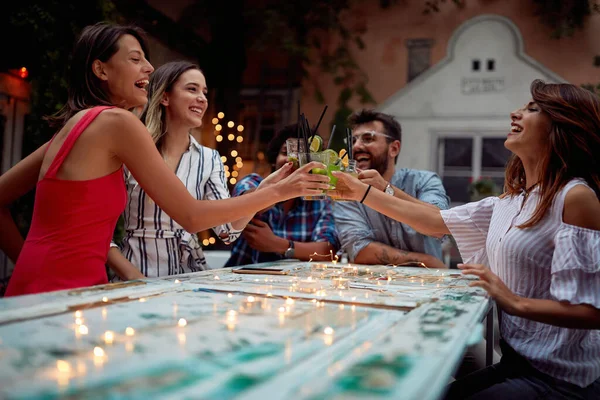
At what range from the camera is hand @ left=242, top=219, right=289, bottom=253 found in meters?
2.99

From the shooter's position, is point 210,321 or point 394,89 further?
point 394,89

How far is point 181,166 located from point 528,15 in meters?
7.64

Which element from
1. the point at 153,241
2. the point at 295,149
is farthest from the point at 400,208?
the point at 153,241

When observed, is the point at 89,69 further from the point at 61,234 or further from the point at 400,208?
the point at 400,208

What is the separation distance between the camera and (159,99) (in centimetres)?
249

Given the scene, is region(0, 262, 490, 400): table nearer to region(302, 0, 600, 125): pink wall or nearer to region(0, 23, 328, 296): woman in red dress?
region(0, 23, 328, 296): woman in red dress

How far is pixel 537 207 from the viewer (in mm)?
1690

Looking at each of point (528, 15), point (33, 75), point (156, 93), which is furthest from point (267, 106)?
point (156, 93)

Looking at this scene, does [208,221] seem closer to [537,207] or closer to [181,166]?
[181,166]

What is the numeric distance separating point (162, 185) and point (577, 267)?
1.24m

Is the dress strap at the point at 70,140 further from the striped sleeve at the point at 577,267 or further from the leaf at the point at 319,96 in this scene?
the leaf at the point at 319,96

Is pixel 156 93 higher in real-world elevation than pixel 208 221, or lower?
higher

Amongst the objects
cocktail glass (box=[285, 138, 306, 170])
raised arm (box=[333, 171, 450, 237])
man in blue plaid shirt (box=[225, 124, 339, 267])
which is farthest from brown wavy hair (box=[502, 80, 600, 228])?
man in blue plaid shirt (box=[225, 124, 339, 267])

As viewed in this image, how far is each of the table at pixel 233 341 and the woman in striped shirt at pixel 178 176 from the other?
0.71m
